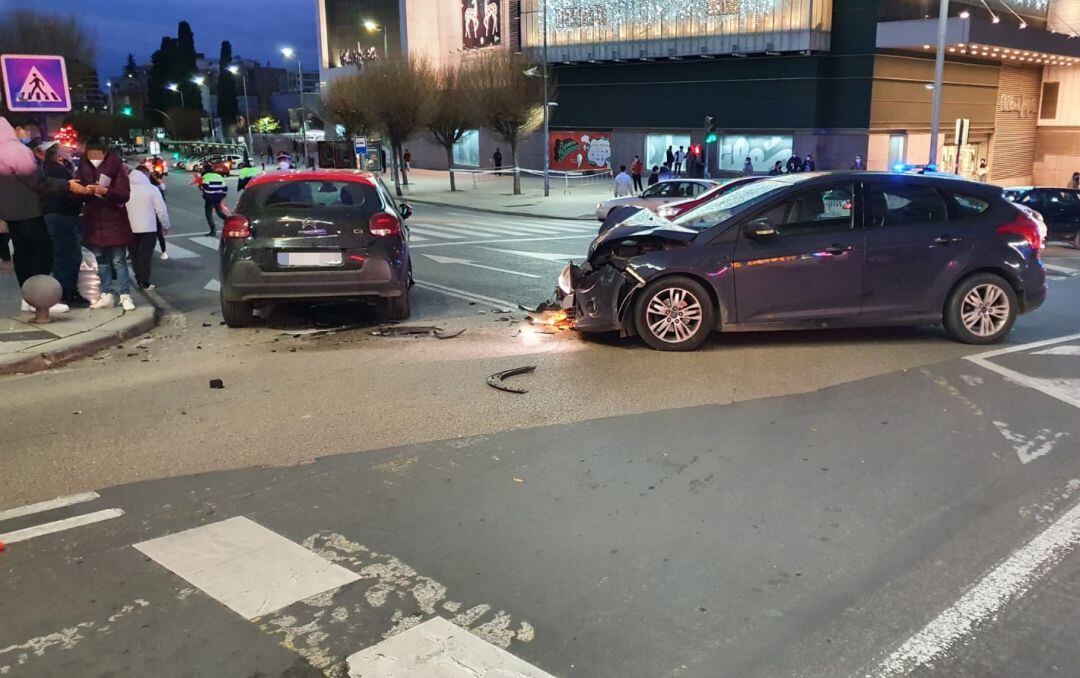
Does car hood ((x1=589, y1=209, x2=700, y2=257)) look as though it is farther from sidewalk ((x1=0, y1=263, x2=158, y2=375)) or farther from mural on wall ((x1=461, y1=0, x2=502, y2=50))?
mural on wall ((x1=461, y1=0, x2=502, y2=50))

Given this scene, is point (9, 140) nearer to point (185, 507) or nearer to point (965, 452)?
point (185, 507)

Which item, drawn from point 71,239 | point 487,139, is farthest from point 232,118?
point 71,239

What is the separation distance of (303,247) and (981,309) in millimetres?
6623

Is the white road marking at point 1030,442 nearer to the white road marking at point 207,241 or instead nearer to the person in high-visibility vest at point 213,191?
the white road marking at point 207,241

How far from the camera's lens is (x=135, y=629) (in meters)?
3.43

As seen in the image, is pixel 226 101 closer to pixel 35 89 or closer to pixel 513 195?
pixel 513 195

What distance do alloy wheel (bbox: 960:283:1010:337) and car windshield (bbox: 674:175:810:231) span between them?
6.41ft

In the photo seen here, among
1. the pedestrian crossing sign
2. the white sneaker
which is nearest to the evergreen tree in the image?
the pedestrian crossing sign

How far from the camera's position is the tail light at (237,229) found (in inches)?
343

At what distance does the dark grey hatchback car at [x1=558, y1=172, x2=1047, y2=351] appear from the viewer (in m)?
7.84

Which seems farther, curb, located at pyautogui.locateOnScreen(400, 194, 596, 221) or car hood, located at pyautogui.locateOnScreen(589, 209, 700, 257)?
curb, located at pyautogui.locateOnScreen(400, 194, 596, 221)

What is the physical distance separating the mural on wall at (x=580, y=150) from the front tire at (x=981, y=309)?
41.0 meters

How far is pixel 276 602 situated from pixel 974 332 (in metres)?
7.12

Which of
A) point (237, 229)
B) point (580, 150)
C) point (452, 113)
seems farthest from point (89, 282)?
point (580, 150)
